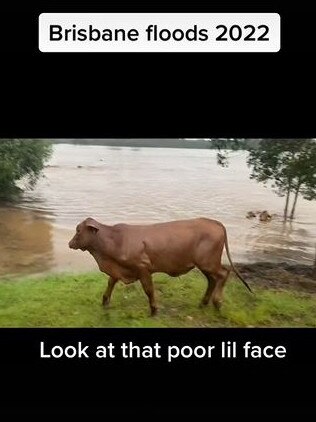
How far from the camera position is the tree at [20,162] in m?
2.19

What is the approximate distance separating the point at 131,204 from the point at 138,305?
0.46 metres

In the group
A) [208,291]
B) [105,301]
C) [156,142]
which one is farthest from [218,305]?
[156,142]

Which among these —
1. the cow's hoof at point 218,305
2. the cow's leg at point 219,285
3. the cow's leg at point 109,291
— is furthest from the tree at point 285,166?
the cow's leg at point 109,291

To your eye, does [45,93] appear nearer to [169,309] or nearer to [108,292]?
[108,292]

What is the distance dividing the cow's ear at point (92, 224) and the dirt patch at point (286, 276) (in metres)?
0.73

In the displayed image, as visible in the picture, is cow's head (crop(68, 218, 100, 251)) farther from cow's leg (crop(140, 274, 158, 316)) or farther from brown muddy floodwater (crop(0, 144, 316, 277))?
cow's leg (crop(140, 274, 158, 316))

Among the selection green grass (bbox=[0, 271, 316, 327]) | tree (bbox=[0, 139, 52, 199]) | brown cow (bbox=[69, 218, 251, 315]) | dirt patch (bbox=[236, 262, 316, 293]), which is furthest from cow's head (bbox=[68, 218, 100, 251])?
dirt patch (bbox=[236, 262, 316, 293])

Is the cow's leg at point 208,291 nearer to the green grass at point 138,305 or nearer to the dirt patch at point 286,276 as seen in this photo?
the green grass at point 138,305

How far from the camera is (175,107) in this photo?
2045mm

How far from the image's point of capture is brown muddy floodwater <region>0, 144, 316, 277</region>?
2.24 metres

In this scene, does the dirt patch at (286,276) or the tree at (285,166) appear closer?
the tree at (285,166)
